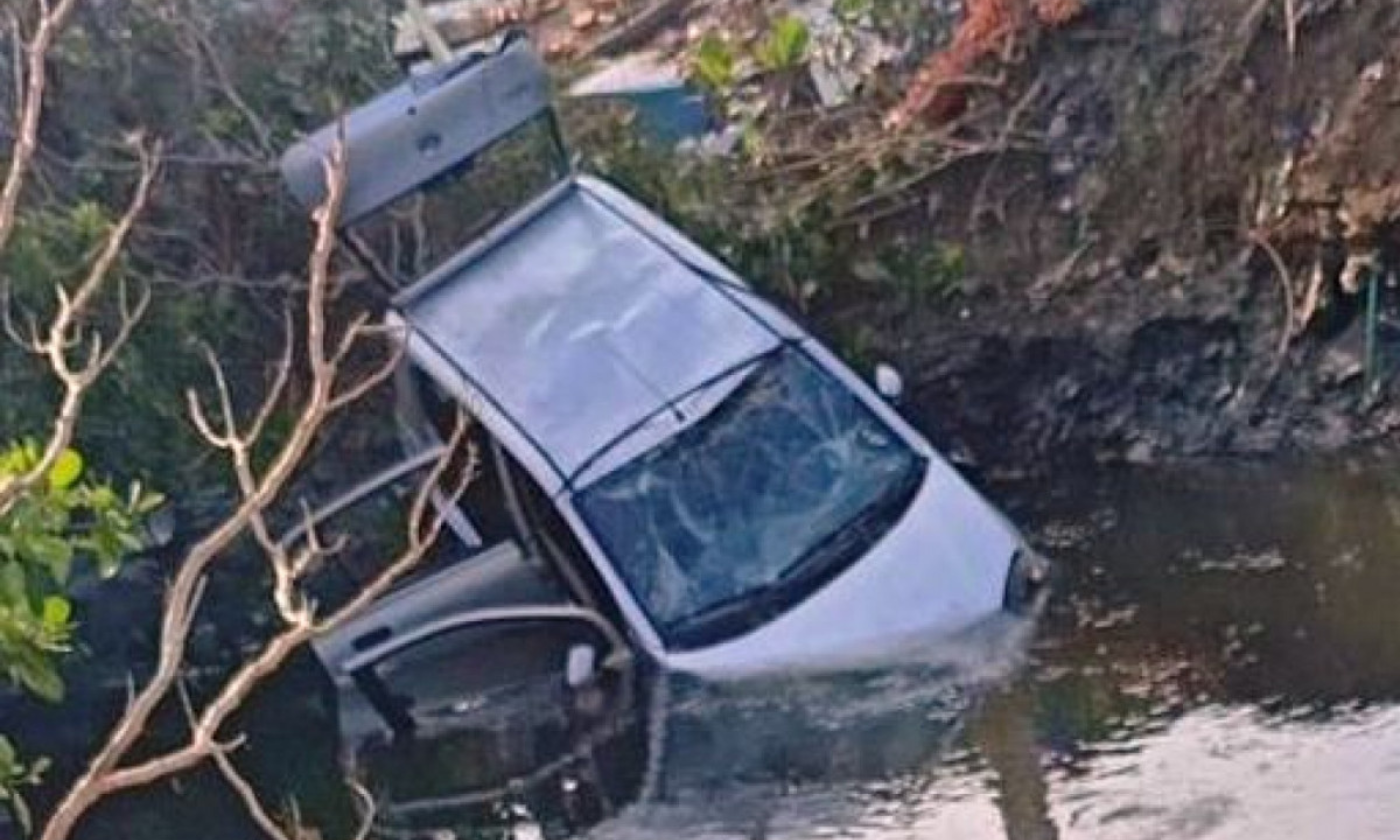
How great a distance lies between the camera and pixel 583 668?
1081 cm

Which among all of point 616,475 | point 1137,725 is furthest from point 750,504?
point 1137,725

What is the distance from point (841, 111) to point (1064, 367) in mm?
1873

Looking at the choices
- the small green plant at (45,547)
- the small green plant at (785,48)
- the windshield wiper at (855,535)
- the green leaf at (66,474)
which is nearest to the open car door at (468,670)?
the windshield wiper at (855,535)

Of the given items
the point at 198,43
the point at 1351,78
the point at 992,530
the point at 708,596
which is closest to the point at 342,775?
the point at 708,596

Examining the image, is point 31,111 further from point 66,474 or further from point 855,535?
point 855,535

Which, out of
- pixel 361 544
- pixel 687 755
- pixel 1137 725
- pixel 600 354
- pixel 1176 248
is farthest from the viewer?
pixel 1176 248

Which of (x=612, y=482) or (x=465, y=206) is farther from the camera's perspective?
(x=465, y=206)

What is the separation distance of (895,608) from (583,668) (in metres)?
1.26

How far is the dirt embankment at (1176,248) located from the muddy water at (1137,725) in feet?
3.42

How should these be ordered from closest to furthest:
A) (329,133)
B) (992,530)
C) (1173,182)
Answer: (992,530)
(329,133)
(1173,182)

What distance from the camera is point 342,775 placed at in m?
10.9

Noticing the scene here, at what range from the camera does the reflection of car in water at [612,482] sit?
34.3 ft

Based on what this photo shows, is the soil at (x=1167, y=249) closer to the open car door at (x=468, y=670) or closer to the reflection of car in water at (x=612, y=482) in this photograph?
the reflection of car in water at (x=612, y=482)

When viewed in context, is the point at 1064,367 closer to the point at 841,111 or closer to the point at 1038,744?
the point at 841,111
